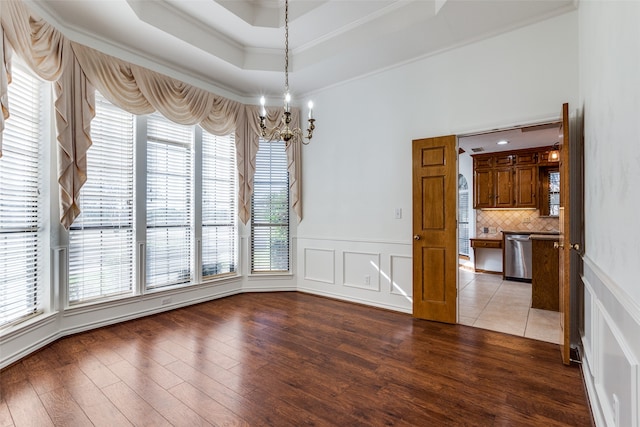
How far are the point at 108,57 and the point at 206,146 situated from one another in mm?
1491

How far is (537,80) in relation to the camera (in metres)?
2.98

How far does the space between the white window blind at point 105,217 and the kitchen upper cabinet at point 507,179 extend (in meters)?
6.98

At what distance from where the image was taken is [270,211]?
4.90 metres

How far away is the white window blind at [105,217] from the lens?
320cm

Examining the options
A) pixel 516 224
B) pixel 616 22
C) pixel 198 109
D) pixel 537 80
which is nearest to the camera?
pixel 616 22

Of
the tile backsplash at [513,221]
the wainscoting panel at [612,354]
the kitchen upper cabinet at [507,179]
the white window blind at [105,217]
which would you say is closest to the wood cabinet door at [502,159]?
the kitchen upper cabinet at [507,179]

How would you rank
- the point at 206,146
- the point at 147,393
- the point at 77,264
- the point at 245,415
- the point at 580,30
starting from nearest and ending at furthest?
the point at 245,415, the point at 147,393, the point at 580,30, the point at 77,264, the point at 206,146

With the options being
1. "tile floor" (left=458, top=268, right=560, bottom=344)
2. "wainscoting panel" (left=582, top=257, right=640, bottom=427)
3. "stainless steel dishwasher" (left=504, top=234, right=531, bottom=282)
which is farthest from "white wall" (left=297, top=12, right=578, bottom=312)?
"stainless steel dishwasher" (left=504, top=234, right=531, bottom=282)

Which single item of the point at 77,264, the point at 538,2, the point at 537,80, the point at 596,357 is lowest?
the point at 596,357

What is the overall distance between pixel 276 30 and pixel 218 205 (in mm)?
2528

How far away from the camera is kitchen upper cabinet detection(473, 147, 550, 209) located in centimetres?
642

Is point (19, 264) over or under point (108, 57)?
under

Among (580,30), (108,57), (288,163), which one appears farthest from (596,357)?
(108,57)

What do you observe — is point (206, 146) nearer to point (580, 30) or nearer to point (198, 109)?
point (198, 109)
